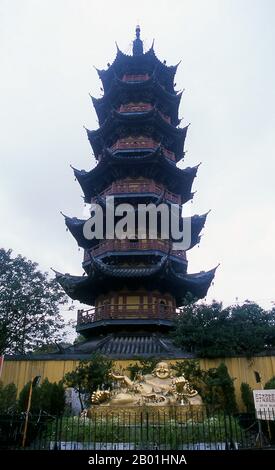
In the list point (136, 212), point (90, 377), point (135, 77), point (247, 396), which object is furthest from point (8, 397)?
point (135, 77)

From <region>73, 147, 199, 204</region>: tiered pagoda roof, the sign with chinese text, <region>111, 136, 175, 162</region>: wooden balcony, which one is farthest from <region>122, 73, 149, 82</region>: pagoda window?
the sign with chinese text

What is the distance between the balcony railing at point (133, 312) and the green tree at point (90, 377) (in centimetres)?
481

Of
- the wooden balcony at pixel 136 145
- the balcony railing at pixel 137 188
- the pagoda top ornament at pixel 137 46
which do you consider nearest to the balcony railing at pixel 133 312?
the balcony railing at pixel 137 188

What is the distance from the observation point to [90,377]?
1336 centimetres

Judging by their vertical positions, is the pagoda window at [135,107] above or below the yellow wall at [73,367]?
above

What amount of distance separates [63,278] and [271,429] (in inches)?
479

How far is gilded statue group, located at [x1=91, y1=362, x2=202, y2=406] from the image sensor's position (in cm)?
1176

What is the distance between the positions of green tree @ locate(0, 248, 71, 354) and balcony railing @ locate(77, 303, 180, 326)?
202 centimetres

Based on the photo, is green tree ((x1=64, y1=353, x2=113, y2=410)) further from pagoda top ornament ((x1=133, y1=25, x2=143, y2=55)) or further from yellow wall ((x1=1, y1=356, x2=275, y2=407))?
pagoda top ornament ((x1=133, y1=25, x2=143, y2=55))

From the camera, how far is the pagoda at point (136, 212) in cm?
1842

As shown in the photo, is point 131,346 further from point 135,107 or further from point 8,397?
point 135,107

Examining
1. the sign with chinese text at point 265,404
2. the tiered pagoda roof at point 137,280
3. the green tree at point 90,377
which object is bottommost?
the sign with chinese text at point 265,404

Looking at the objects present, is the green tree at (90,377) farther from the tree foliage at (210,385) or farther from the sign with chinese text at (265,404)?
the sign with chinese text at (265,404)

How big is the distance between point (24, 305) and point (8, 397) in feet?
13.8
